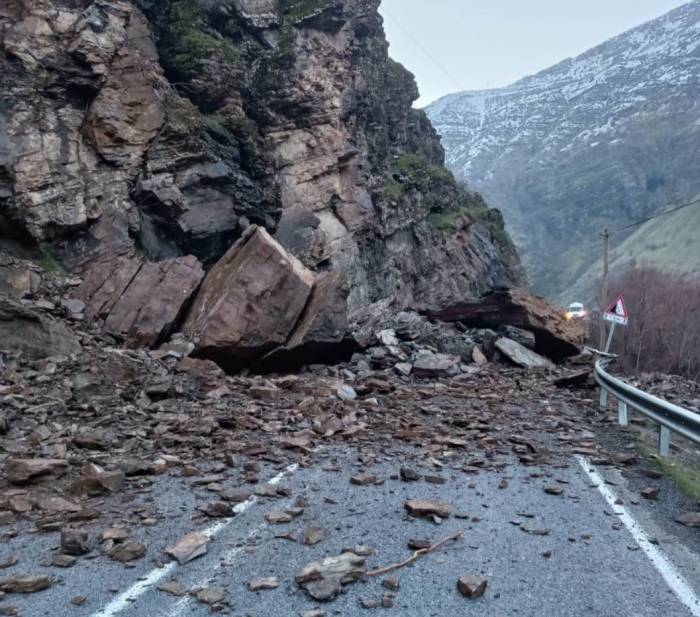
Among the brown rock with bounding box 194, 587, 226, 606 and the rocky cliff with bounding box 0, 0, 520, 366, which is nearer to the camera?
the brown rock with bounding box 194, 587, 226, 606

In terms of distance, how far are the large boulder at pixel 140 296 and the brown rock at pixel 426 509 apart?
917 cm

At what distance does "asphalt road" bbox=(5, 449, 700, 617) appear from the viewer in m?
3.38

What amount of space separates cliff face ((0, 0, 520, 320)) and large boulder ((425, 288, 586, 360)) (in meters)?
1.96

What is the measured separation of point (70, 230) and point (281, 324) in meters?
7.16

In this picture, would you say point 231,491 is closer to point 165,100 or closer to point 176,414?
point 176,414

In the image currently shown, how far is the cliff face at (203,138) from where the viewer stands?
16.0m

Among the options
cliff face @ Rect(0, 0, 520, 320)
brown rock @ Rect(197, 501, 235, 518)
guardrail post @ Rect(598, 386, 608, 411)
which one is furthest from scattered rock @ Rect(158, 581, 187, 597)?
cliff face @ Rect(0, 0, 520, 320)

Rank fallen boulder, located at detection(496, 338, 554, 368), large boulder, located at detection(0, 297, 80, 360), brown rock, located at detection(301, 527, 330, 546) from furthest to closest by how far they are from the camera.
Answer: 1. fallen boulder, located at detection(496, 338, 554, 368)
2. large boulder, located at detection(0, 297, 80, 360)
3. brown rock, located at detection(301, 527, 330, 546)

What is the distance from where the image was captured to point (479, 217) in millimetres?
58375

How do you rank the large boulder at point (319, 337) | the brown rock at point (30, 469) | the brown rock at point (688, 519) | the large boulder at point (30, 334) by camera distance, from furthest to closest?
the large boulder at point (319, 337)
the large boulder at point (30, 334)
the brown rock at point (30, 469)
the brown rock at point (688, 519)

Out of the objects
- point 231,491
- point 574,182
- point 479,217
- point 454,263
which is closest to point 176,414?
point 231,491

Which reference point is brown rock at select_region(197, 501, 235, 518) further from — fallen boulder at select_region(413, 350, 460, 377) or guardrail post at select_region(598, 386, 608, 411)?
fallen boulder at select_region(413, 350, 460, 377)

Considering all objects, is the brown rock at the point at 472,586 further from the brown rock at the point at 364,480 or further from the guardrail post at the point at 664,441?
the guardrail post at the point at 664,441


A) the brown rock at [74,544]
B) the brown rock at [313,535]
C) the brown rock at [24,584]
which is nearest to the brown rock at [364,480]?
the brown rock at [313,535]
